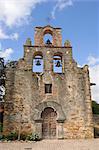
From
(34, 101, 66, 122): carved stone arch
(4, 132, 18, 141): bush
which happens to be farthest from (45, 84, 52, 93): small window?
(4, 132, 18, 141): bush

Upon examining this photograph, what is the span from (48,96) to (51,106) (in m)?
0.89

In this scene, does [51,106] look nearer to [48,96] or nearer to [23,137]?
[48,96]

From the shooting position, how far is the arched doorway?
20.6m

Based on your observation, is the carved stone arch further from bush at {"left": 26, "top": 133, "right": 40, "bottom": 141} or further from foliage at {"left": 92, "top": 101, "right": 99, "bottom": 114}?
foliage at {"left": 92, "top": 101, "right": 99, "bottom": 114}

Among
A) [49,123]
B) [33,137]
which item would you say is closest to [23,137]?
[33,137]

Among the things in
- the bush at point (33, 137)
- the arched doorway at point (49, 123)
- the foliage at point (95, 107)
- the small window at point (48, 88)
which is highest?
the small window at point (48, 88)

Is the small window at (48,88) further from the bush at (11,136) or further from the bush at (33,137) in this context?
the bush at (11,136)

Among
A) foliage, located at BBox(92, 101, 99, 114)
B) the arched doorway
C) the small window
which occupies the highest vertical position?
the small window

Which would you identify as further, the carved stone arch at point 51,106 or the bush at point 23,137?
the carved stone arch at point 51,106

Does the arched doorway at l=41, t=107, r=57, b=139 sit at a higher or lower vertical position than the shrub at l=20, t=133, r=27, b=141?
higher

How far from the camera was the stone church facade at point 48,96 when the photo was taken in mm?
20500

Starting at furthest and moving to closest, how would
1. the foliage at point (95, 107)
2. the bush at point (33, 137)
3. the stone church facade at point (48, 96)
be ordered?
the foliage at point (95, 107) → the stone church facade at point (48, 96) → the bush at point (33, 137)

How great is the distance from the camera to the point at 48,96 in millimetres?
21312

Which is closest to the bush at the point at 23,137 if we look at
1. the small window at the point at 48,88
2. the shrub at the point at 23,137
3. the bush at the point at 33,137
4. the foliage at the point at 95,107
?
the shrub at the point at 23,137
